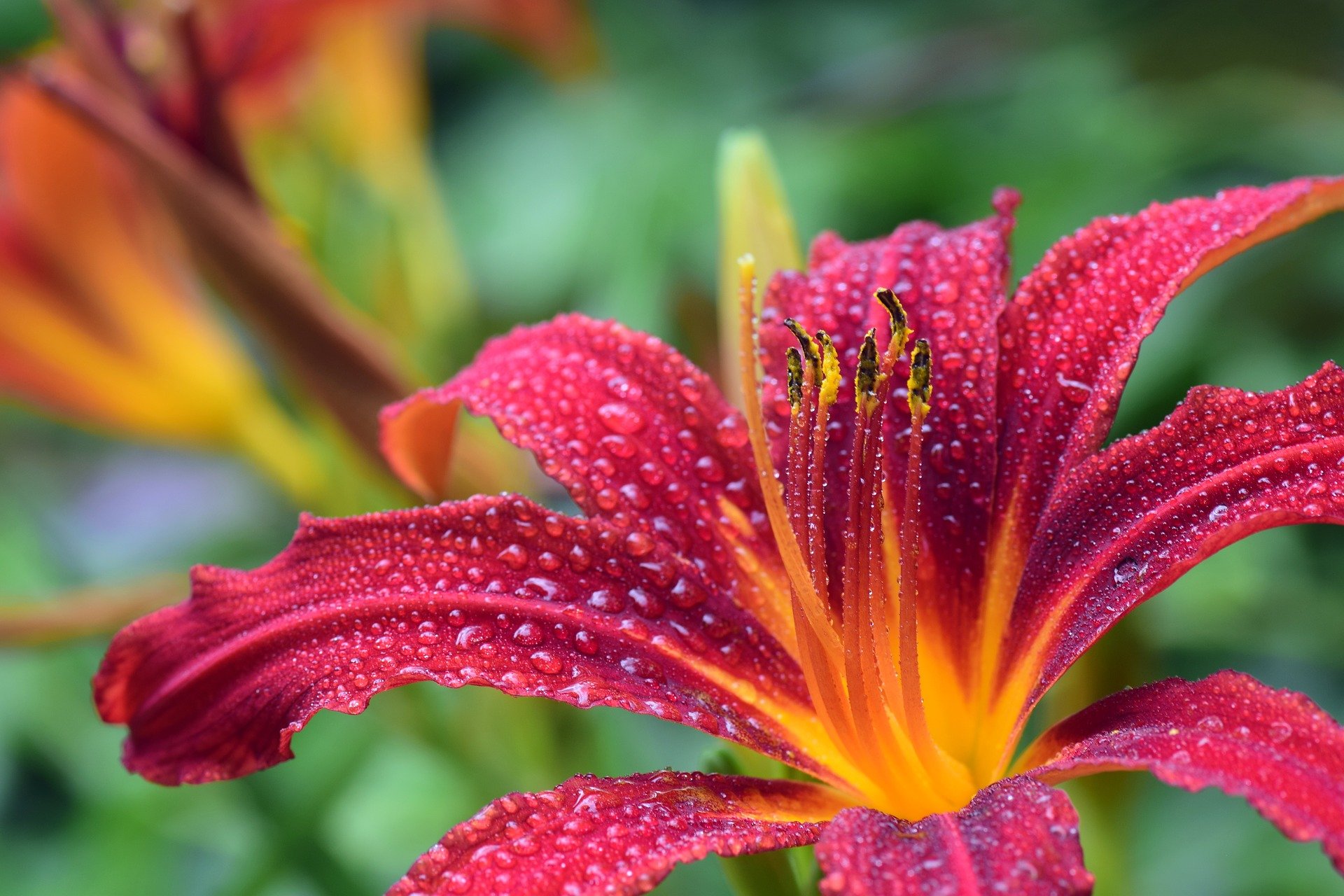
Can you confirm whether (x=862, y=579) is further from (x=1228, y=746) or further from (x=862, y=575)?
(x=1228, y=746)

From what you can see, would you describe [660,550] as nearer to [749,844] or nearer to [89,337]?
[749,844]

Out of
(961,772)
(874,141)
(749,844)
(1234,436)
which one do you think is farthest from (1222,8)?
(749,844)

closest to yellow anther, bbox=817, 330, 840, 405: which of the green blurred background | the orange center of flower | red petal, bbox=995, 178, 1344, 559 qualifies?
the orange center of flower

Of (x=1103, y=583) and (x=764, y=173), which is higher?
(x=764, y=173)

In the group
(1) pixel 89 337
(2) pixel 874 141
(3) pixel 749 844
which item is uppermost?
(2) pixel 874 141

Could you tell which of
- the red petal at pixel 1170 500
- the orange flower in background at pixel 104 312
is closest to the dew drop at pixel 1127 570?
the red petal at pixel 1170 500

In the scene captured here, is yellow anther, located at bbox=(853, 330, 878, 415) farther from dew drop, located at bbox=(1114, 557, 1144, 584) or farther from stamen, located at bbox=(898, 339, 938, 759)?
dew drop, located at bbox=(1114, 557, 1144, 584)

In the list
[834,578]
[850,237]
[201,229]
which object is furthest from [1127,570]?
[850,237]
